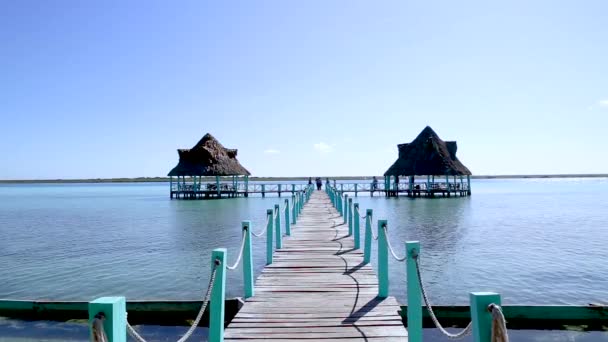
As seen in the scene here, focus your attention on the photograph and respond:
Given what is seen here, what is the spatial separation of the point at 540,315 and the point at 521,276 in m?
5.36

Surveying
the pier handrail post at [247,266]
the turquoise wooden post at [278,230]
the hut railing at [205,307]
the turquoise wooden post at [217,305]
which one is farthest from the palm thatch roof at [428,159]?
the turquoise wooden post at [217,305]

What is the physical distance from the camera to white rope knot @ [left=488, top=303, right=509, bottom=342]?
2.37m

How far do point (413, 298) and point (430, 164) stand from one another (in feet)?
133

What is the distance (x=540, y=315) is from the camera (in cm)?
588

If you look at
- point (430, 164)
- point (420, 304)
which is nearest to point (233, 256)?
point (420, 304)

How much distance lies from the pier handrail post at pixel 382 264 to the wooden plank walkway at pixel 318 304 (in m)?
0.13

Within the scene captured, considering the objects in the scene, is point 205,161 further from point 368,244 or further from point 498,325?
point 498,325

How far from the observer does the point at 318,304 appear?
5.43 meters

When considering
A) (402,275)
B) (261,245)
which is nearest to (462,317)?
(402,275)

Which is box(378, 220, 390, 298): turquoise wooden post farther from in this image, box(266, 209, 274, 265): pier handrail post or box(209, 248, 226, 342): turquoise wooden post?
box(266, 209, 274, 265): pier handrail post

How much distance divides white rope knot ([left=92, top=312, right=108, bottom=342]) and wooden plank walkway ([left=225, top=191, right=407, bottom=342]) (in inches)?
85.0

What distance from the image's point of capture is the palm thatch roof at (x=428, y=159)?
140ft

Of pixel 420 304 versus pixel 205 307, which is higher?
pixel 420 304

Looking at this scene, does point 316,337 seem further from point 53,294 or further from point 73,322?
point 53,294
